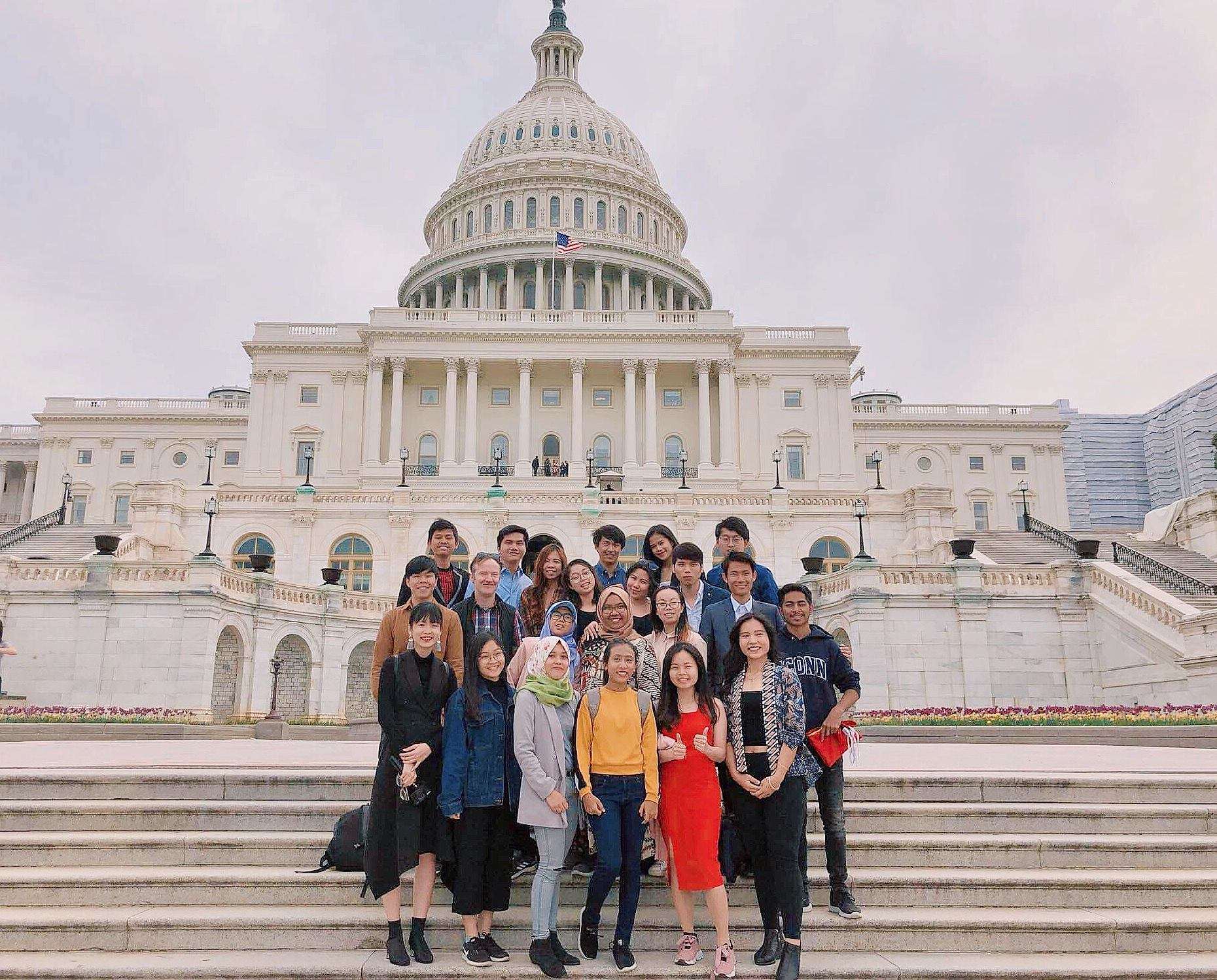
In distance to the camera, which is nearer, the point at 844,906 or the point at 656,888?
the point at 844,906

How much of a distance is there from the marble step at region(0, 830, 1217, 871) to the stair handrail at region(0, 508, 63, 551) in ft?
132

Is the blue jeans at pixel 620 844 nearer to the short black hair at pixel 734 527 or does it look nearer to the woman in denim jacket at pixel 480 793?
the woman in denim jacket at pixel 480 793

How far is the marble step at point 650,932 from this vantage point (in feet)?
24.3

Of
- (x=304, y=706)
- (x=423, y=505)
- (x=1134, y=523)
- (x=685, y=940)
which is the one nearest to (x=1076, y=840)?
(x=685, y=940)

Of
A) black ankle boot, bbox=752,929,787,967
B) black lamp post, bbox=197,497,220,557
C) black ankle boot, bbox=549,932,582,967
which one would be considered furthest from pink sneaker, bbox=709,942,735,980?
black lamp post, bbox=197,497,220,557

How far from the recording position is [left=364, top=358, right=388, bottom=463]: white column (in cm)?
6950

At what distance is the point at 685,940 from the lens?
7.07m

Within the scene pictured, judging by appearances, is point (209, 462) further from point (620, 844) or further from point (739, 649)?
point (620, 844)

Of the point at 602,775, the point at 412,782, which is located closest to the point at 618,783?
the point at 602,775

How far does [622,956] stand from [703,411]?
65238mm

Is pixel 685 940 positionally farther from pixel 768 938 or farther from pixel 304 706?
pixel 304 706

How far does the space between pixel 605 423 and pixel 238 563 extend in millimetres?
35768

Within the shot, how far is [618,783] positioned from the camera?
719 centimetres

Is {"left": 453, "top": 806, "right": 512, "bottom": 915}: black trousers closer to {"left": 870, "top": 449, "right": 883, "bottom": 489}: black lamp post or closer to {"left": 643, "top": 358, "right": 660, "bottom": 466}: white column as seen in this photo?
{"left": 870, "top": 449, "right": 883, "bottom": 489}: black lamp post
